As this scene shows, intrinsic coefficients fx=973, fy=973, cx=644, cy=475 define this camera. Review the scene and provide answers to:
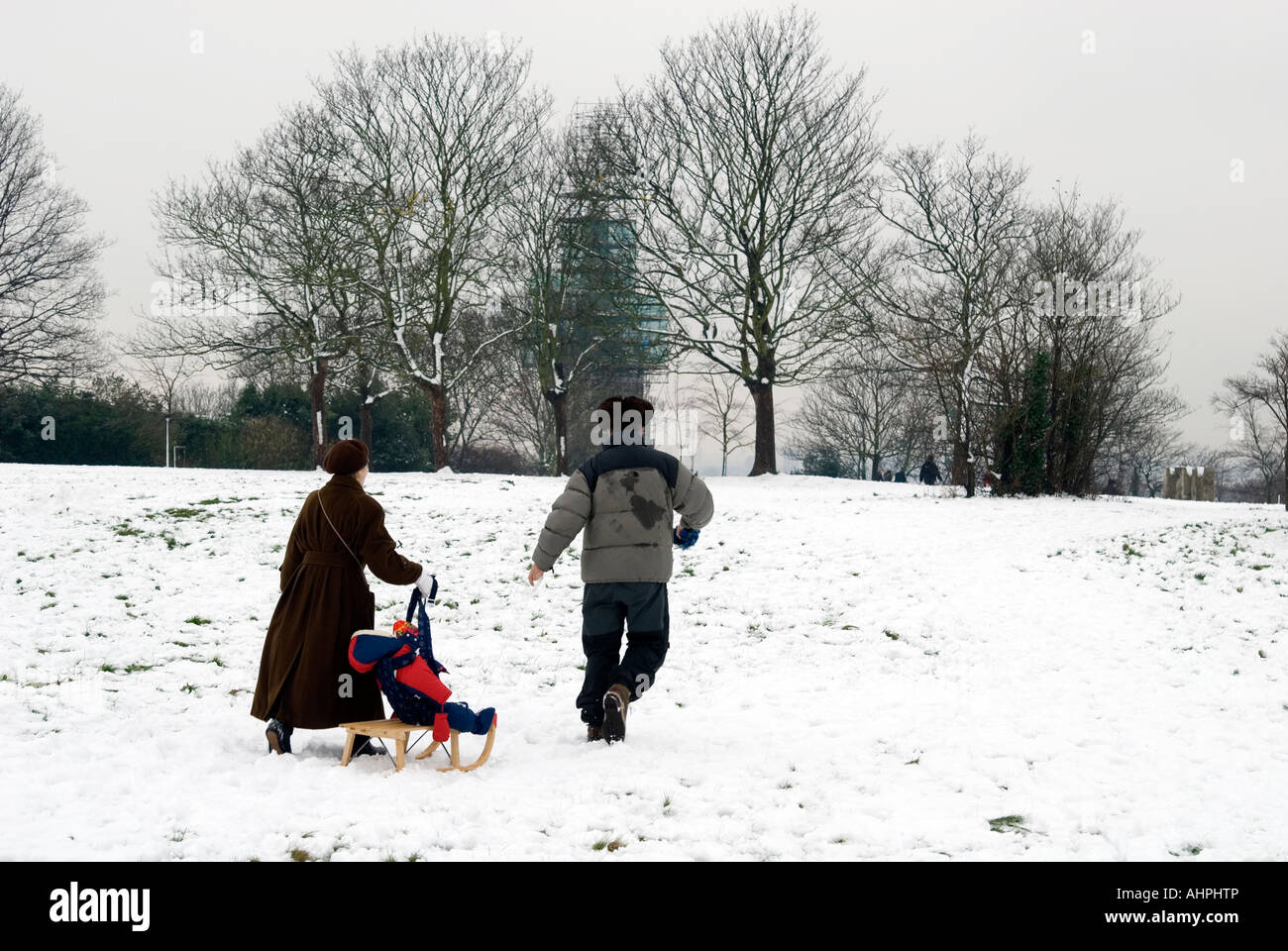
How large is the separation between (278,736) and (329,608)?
780mm

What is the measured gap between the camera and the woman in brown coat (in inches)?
213

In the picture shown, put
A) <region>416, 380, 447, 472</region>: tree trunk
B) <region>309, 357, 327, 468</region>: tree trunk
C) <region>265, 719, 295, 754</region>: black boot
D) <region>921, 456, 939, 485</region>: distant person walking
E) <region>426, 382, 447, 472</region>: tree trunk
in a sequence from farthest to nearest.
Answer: <region>921, 456, 939, 485</region>: distant person walking, <region>309, 357, 327, 468</region>: tree trunk, <region>426, 382, 447, 472</region>: tree trunk, <region>416, 380, 447, 472</region>: tree trunk, <region>265, 719, 295, 754</region>: black boot

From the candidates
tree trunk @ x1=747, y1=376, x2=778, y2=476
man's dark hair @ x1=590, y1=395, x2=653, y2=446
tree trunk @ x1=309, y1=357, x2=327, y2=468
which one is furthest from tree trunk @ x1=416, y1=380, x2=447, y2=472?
man's dark hair @ x1=590, y1=395, x2=653, y2=446

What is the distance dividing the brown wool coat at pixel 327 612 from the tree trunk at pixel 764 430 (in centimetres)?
2266

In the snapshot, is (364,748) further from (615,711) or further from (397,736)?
(615,711)

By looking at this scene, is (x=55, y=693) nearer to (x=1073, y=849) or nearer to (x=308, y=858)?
(x=308, y=858)

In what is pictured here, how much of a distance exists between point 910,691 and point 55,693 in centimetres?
635

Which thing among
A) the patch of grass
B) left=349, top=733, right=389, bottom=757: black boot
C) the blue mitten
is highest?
the blue mitten

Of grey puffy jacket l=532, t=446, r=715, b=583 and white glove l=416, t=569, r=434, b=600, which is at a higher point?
grey puffy jacket l=532, t=446, r=715, b=583

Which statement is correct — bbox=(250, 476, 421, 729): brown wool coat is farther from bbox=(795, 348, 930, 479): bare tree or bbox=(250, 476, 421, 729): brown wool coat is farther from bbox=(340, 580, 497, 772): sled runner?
bbox=(795, 348, 930, 479): bare tree

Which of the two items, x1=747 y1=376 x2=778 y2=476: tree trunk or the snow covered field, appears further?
x1=747 y1=376 x2=778 y2=476: tree trunk

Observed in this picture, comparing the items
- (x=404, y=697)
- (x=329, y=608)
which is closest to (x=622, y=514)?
(x=404, y=697)

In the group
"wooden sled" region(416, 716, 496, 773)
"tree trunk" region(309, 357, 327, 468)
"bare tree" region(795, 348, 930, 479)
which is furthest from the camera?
"bare tree" region(795, 348, 930, 479)

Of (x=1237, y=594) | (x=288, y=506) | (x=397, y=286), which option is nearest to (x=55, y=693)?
(x=288, y=506)
